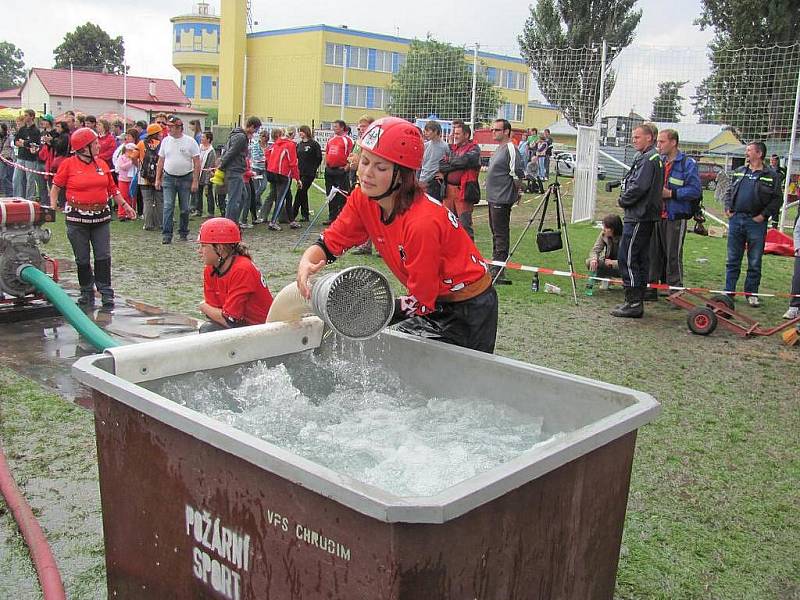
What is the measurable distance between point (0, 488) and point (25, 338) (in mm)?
3747

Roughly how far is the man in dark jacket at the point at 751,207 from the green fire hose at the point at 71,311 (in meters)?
7.15

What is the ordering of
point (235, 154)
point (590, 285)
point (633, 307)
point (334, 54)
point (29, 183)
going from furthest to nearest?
point (334, 54) < point (29, 183) < point (235, 154) < point (590, 285) < point (633, 307)

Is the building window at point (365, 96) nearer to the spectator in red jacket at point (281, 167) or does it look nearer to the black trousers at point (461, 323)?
the spectator in red jacket at point (281, 167)

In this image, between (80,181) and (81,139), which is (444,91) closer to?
(81,139)

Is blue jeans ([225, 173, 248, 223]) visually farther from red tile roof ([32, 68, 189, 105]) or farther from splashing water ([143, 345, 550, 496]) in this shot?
red tile roof ([32, 68, 189, 105])

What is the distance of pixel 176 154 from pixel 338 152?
2832mm

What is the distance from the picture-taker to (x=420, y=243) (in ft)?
11.5

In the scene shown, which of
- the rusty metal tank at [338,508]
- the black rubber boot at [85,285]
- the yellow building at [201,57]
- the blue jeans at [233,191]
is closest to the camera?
the rusty metal tank at [338,508]

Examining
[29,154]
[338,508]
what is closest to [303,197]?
[29,154]

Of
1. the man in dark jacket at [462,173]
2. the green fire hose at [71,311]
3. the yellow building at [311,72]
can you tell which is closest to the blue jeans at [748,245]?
the man in dark jacket at [462,173]

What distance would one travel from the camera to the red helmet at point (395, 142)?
3.52 metres

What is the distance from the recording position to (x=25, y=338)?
291 inches

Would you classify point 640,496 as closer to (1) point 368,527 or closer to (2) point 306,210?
(1) point 368,527

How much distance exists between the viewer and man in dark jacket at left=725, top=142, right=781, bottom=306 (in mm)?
9250
